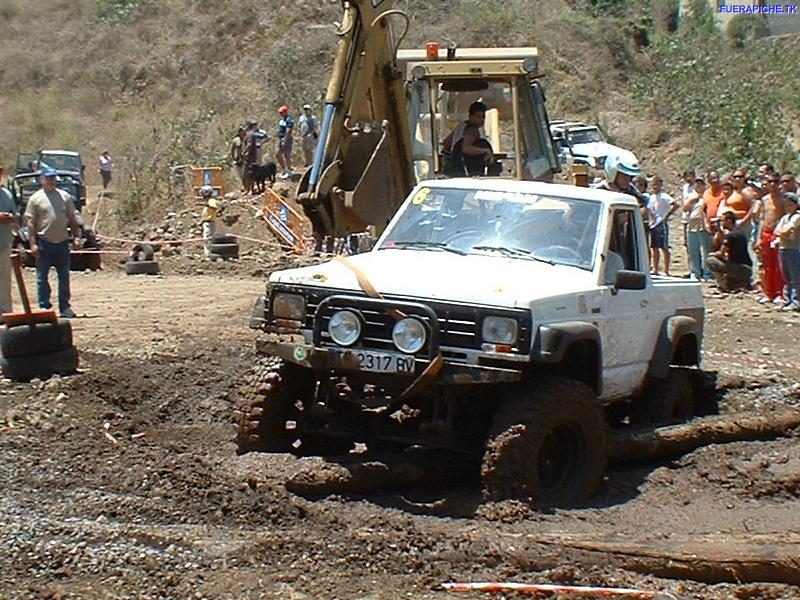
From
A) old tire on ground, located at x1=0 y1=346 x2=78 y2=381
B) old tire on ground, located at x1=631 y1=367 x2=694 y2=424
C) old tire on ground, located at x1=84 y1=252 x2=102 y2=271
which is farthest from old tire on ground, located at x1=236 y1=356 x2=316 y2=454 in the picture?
old tire on ground, located at x1=84 y1=252 x2=102 y2=271

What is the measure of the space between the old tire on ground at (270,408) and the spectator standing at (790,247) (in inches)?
378

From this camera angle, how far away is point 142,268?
2283 cm

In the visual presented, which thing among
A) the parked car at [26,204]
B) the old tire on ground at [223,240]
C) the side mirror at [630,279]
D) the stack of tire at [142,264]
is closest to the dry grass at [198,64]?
the parked car at [26,204]

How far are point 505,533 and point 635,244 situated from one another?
3.35 m

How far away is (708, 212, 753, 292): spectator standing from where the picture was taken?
19.2 m

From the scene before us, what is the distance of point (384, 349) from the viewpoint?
26.5 feet

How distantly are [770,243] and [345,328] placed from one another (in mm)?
11029

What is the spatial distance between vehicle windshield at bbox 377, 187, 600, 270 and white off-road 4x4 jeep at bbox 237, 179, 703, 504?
0.01 meters

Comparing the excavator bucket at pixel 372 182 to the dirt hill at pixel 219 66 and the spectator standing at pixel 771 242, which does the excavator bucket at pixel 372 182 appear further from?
the dirt hill at pixel 219 66

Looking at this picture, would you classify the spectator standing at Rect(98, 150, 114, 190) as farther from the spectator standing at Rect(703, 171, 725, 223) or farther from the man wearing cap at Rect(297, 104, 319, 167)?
the spectator standing at Rect(703, 171, 725, 223)

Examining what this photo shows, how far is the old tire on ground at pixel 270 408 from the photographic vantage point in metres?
8.72

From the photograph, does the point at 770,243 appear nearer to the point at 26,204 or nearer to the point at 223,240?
the point at 223,240

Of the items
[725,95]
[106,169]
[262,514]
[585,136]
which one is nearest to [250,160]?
[585,136]

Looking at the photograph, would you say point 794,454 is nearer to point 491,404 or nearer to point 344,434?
point 491,404
